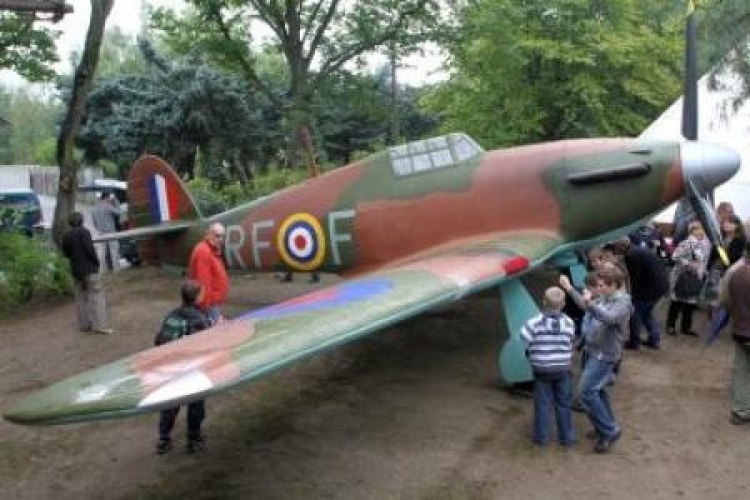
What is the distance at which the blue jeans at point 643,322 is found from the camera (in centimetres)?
897

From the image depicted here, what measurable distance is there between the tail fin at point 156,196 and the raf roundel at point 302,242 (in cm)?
219

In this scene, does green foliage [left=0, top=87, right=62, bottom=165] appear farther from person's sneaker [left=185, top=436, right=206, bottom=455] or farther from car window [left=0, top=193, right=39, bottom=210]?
person's sneaker [left=185, top=436, right=206, bottom=455]

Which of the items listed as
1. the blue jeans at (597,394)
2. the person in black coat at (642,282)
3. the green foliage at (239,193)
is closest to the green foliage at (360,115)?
the green foliage at (239,193)

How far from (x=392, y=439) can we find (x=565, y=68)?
15.0 meters

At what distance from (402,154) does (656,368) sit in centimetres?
389

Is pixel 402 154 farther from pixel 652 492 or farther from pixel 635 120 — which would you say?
pixel 635 120

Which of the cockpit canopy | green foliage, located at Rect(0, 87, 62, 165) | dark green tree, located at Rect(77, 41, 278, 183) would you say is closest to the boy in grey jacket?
the cockpit canopy

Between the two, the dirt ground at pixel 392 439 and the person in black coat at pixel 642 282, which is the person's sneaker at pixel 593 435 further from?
the person in black coat at pixel 642 282

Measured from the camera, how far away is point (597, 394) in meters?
6.22

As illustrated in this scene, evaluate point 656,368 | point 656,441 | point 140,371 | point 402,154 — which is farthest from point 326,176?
point 140,371

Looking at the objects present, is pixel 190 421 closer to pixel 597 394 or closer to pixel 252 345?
pixel 252 345

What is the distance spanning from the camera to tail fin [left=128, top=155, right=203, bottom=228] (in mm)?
11859

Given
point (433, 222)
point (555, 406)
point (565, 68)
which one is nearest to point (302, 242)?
point (433, 222)

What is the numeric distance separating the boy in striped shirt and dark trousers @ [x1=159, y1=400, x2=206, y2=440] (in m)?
2.74
